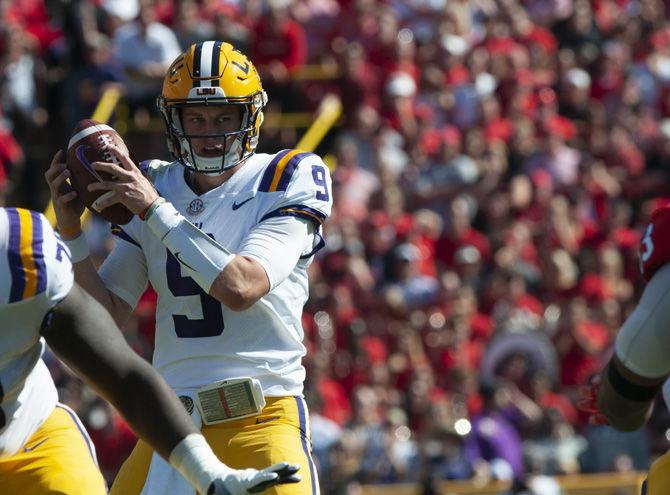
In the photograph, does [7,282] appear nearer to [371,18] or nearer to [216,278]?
[216,278]

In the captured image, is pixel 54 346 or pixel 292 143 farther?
pixel 292 143

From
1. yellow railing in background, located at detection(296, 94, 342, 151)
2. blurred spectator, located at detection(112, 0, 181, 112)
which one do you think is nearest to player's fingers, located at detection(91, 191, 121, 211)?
blurred spectator, located at detection(112, 0, 181, 112)

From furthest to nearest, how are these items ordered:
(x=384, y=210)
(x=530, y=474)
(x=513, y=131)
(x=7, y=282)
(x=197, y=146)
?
1. (x=513, y=131)
2. (x=384, y=210)
3. (x=530, y=474)
4. (x=197, y=146)
5. (x=7, y=282)

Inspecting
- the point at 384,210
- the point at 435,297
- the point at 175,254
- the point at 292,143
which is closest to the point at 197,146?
the point at 175,254

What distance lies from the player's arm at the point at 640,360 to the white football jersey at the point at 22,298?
1.37 m

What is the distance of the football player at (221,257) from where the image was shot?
4082 mm

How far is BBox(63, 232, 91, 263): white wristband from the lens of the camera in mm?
4383

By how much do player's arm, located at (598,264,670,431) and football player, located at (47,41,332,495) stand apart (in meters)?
0.94

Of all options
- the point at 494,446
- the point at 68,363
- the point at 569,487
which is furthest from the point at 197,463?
the point at 494,446

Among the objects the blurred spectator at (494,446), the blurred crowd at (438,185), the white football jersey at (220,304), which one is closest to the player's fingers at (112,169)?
the white football jersey at (220,304)

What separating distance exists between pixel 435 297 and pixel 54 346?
263 inches

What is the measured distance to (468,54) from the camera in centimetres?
1198

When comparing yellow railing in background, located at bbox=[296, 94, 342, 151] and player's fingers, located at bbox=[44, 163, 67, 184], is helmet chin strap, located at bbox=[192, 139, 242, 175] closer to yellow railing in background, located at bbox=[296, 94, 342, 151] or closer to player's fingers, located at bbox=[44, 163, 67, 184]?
player's fingers, located at bbox=[44, 163, 67, 184]

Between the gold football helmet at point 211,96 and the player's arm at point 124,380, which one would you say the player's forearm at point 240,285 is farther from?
the player's arm at point 124,380
